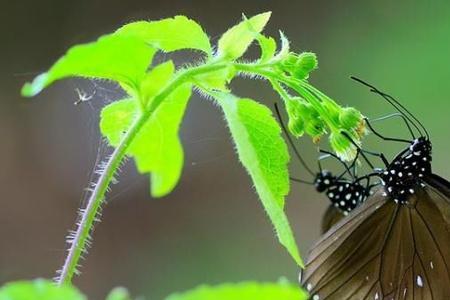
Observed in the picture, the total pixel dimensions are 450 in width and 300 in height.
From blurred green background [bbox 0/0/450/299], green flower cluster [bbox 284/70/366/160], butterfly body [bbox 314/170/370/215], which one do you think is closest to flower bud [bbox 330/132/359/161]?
green flower cluster [bbox 284/70/366/160]

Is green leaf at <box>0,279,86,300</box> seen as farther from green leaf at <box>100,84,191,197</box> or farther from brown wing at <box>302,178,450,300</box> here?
brown wing at <box>302,178,450,300</box>

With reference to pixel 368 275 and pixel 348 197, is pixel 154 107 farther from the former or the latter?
pixel 348 197

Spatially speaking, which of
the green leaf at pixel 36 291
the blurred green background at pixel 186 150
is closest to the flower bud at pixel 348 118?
the green leaf at pixel 36 291

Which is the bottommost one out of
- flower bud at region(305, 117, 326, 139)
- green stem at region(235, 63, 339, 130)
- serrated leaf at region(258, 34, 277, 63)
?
flower bud at region(305, 117, 326, 139)

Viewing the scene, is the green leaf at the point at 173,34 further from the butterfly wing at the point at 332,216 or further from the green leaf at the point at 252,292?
the butterfly wing at the point at 332,216

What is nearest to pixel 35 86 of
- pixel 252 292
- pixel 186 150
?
pixel 252 292

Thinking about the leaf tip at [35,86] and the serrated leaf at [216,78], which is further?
the serrated leaf at [216,78]
